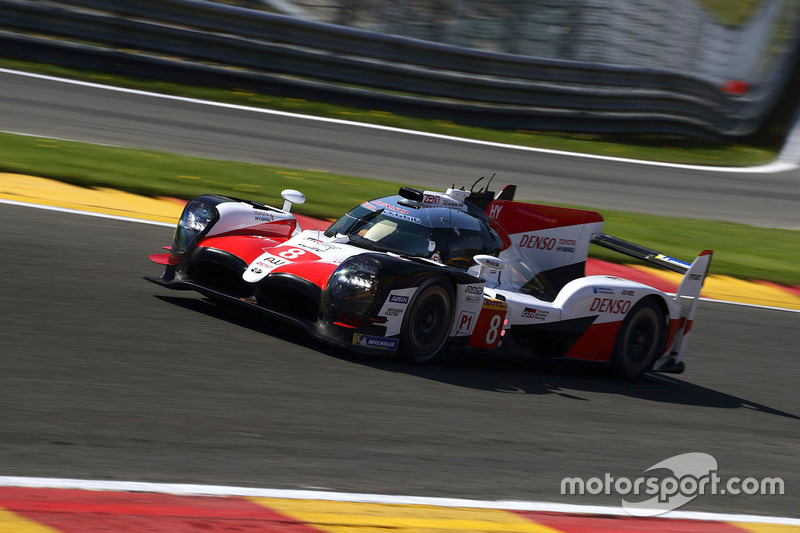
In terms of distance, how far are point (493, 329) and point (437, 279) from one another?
2.18 feet

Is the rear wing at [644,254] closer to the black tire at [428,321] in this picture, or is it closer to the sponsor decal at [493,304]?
the sponsor decal at [493,304]

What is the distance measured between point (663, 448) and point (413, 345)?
1733mm

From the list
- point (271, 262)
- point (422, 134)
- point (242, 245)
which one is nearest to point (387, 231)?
point (271, 262)

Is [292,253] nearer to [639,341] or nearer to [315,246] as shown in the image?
[315,246]

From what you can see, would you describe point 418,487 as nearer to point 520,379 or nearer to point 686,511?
point 686,511

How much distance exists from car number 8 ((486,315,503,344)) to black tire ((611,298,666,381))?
126cm

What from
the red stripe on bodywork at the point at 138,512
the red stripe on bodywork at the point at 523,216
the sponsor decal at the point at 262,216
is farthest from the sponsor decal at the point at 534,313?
the red stripe on bodywork at the point at 138,512

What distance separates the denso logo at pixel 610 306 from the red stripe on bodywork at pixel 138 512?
4.11 metres

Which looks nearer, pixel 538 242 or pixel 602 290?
pixel 602 290

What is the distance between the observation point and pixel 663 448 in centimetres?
589

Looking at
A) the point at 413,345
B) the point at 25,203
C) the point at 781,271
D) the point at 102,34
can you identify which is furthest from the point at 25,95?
the point at 781,271

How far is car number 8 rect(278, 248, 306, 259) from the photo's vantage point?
21.8 feet

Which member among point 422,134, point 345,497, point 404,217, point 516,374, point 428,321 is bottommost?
point 516,374

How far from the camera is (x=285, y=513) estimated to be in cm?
395
